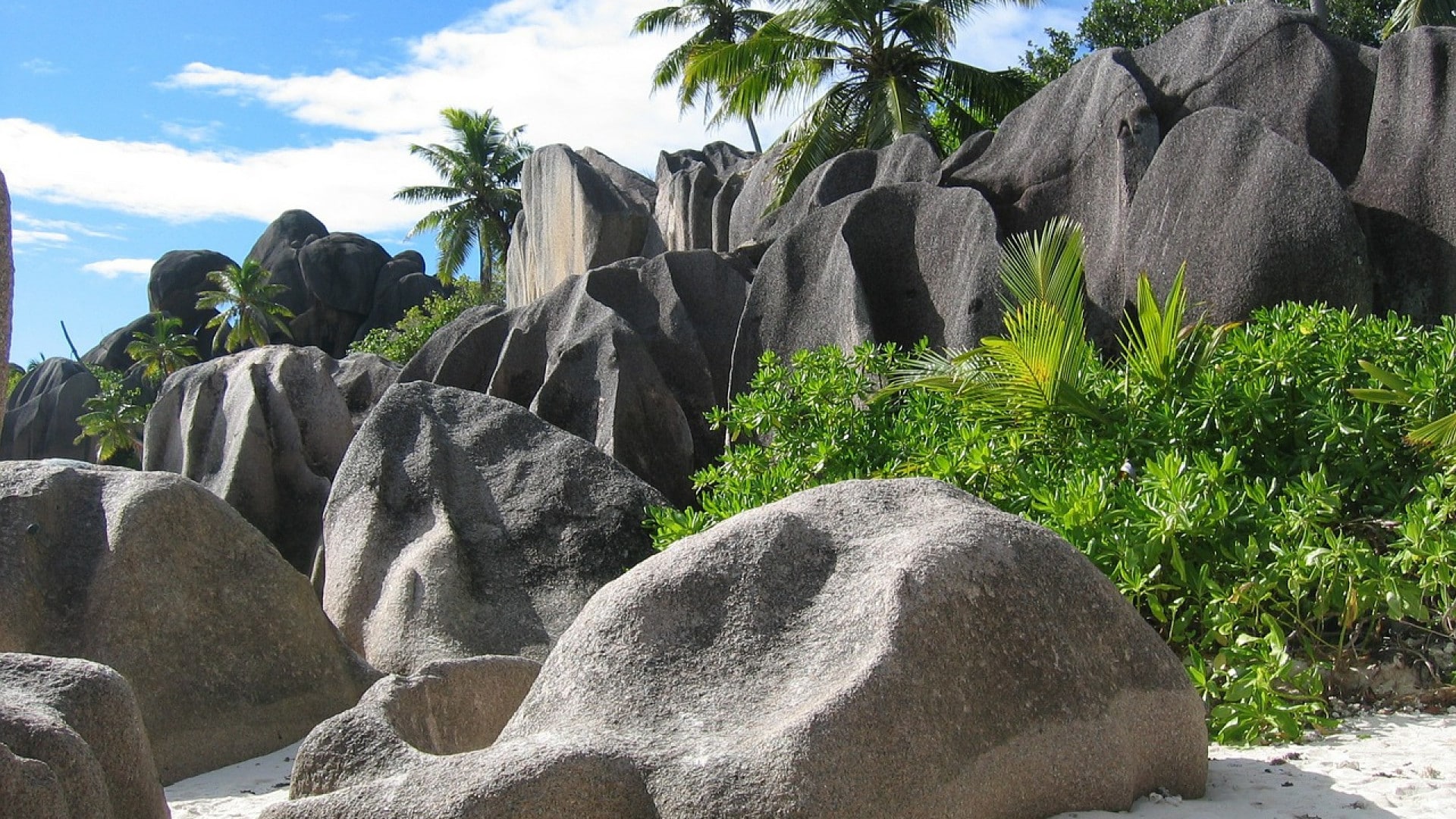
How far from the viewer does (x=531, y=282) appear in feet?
66.5

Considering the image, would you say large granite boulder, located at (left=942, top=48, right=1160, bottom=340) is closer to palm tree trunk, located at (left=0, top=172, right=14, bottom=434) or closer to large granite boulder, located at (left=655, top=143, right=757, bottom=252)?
palm tree trunk, located at (left=0, top=172, right=14, bottom=434)

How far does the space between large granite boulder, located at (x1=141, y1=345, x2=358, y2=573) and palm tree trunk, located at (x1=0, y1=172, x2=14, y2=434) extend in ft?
38.4

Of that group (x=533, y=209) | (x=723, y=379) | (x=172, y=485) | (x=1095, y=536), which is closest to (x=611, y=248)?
(x=533, y=209)

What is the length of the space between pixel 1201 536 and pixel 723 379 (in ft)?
28.4

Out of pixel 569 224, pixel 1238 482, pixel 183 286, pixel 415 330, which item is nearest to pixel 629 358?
pixel 569 224

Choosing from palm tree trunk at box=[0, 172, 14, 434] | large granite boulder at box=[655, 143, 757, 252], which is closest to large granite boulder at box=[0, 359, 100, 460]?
large granite boulder at box=[655, 143, 757, 252]

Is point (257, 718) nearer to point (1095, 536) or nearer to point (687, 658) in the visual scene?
point (687, 658)

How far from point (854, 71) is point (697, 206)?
542 centimetres

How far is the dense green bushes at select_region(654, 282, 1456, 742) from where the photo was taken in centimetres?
447

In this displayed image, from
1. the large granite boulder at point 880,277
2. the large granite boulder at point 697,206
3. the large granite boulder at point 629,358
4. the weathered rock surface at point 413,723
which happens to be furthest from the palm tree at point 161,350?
the weathered rock surface at point 413,723

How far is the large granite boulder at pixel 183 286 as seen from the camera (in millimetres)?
39406

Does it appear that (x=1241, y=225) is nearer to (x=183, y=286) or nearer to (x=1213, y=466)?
(x=1213, y=466)

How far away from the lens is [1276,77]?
976cm

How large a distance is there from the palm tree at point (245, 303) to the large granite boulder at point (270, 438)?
21.4m
